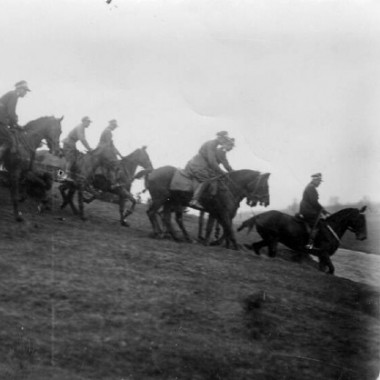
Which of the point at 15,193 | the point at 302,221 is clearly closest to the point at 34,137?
the point at 15,193

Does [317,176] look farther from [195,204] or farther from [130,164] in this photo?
[130,164]

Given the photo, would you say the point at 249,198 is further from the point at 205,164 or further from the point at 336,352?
the point at 336,352

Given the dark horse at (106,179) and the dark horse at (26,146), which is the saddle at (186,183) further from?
the dark horse at (26,146)

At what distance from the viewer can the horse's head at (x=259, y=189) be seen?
13750 mm

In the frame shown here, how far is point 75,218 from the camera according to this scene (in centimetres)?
1427

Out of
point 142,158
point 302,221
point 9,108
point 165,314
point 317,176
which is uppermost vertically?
point 9,108

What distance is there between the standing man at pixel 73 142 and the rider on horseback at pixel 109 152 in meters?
0.31

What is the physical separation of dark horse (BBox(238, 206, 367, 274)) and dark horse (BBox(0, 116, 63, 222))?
4.67 m

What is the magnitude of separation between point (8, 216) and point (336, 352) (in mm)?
6957

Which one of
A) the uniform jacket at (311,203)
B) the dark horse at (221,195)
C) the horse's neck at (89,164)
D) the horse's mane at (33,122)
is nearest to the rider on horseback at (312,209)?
the uniform jacket at (311,203)

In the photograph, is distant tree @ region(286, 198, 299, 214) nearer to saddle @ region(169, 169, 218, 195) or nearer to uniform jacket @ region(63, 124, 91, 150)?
saddle @ region(169, 169, 218, 195)

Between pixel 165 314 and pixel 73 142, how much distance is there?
21.7 feet

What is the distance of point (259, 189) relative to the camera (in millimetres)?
13766

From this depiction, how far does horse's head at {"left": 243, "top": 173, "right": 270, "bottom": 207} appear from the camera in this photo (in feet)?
45.1
